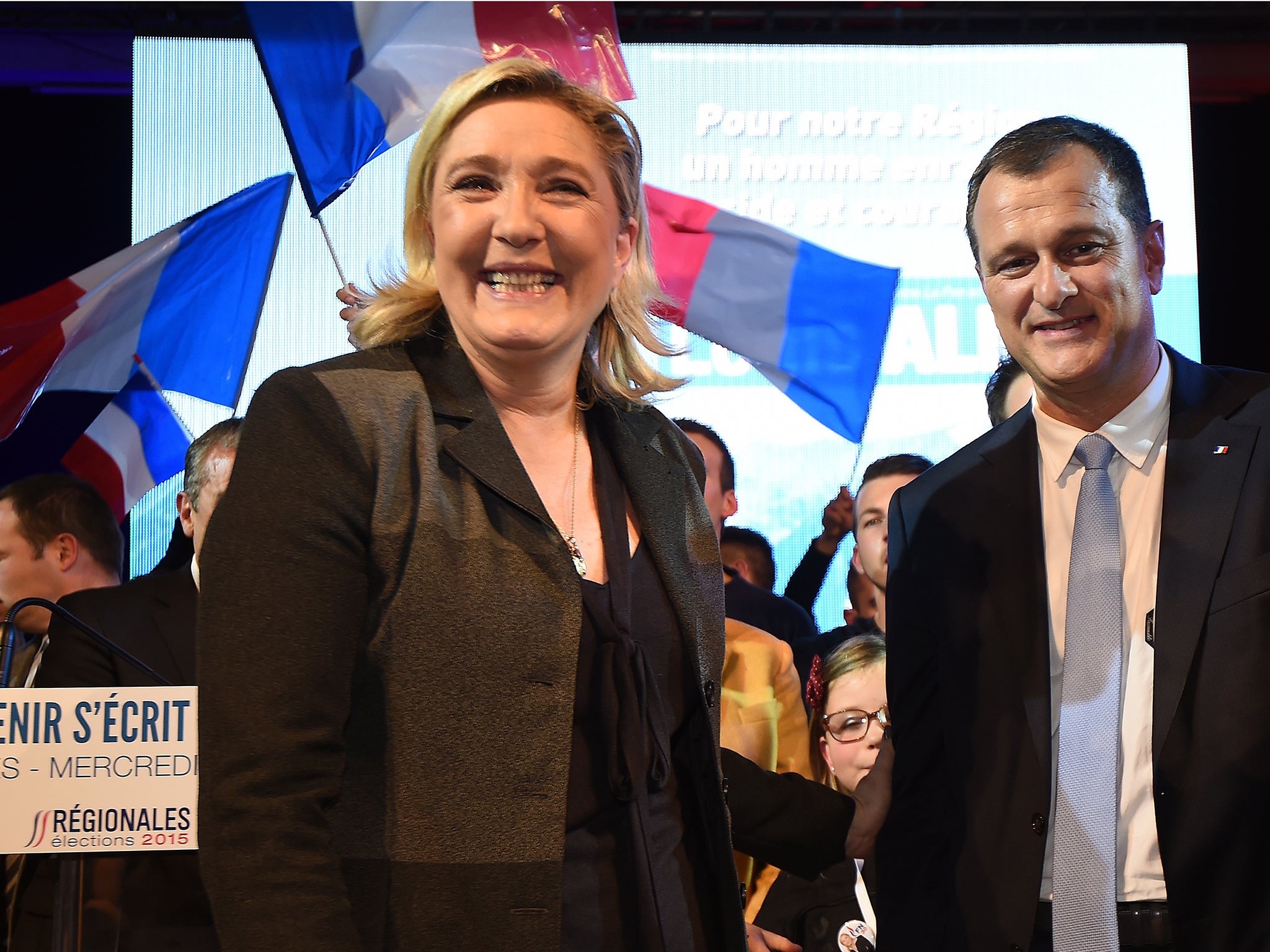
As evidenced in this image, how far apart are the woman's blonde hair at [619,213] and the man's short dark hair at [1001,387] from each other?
2464 millimetres

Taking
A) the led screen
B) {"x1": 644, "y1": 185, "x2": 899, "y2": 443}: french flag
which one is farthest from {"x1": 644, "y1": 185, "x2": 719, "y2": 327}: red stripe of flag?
the led screen

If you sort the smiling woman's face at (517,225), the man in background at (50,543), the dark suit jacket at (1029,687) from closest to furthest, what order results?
the smiling woman's face at (517,225), the dark suit jacket at (1029,687), the man in background at (50,543)

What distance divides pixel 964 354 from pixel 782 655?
200cm

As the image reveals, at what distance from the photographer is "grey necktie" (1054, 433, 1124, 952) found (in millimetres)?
1855

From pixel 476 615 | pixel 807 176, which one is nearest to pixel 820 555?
pixel 807 176

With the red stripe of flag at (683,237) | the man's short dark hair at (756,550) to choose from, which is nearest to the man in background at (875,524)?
the man's short dark hair at (756,550)

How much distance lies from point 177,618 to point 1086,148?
2628mm

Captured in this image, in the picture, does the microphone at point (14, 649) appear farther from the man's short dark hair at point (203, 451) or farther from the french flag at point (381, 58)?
the french flag at point (381, 58)

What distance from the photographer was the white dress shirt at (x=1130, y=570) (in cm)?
188

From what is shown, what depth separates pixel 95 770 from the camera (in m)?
2.72

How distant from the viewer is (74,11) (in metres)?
5.12

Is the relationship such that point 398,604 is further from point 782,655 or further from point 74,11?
point 74,11

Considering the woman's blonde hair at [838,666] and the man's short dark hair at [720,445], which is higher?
the man's short dark hair at [720,445]

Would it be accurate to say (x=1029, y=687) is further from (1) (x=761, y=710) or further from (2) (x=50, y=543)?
(2) (x=50, y=543)
